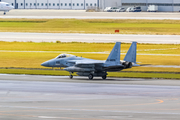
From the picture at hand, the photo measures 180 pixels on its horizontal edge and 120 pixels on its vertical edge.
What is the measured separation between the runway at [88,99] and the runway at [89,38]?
165 ft

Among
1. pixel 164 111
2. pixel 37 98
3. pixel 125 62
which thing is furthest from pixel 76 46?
pixel 164 111

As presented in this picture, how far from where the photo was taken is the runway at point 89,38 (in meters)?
88.5

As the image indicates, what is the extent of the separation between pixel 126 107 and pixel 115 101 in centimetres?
225

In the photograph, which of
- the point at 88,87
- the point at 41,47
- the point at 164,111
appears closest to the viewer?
the point at 164,111

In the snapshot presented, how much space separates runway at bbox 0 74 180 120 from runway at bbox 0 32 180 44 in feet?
165

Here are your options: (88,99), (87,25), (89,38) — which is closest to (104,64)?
(88,99)

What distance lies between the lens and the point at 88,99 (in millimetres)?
27047

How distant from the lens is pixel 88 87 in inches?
1320

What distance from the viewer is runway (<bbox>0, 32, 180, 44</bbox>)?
88500mm

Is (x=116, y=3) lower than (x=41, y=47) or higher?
higher

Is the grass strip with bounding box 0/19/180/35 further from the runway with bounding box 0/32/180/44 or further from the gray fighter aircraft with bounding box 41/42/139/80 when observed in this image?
the gray fighter aircraft with bounding box 41/42/139/80

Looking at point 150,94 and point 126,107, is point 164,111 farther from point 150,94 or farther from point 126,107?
point 150,94

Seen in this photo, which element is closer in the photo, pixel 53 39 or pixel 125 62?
pixel 125 62

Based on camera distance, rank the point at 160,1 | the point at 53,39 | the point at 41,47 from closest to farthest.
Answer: the point at 41,47, the point at 53,39, the point at 160,1
